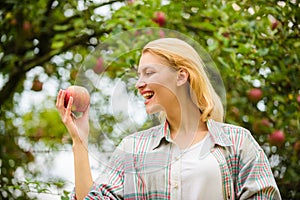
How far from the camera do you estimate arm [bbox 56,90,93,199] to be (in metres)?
1.07

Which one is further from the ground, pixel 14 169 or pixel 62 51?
pixel 62 51

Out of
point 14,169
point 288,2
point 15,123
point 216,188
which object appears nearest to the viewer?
point 216,188

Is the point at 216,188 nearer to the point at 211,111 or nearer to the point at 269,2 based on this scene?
the point at 211,111

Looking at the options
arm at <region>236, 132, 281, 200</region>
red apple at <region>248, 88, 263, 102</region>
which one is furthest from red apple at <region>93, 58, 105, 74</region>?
red apple at <region>248, 88, 263, 102</region>

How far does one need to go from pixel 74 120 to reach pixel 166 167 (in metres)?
0.18

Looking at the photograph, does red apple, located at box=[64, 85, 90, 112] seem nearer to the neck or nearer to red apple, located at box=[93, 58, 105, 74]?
red apple, located at box=[93, 58, 105, 74]

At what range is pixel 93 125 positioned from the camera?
1.06 metres

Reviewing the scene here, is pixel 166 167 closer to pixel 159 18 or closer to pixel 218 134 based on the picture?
pixel 218 134

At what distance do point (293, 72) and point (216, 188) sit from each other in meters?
1.16

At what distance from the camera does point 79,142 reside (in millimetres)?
1102

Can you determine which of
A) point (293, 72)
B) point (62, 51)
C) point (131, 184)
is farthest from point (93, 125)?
point (62, 51)

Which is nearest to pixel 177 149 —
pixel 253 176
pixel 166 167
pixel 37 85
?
pixel 166 167

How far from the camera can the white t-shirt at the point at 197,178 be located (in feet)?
3.44

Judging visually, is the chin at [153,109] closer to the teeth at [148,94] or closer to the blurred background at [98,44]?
the teeth at [148,94]
